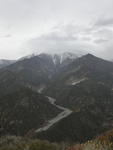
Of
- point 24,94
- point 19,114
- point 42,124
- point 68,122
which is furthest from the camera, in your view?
point 24,94

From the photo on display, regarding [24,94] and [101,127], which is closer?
[101,127]

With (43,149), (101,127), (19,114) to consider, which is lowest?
(101,127)

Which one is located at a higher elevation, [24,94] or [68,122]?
[24,94]

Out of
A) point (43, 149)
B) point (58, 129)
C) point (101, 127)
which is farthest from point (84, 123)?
point (43, 149)

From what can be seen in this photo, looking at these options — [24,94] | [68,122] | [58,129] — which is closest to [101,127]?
[68,122]

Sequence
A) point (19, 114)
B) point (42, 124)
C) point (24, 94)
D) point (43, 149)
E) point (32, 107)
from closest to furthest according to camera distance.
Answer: point (43, 149) < point (42, 124) < point (19, 114) < point (32, 107) < point (24, 94)

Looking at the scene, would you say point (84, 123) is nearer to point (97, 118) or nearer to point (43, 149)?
point (97, 118)
